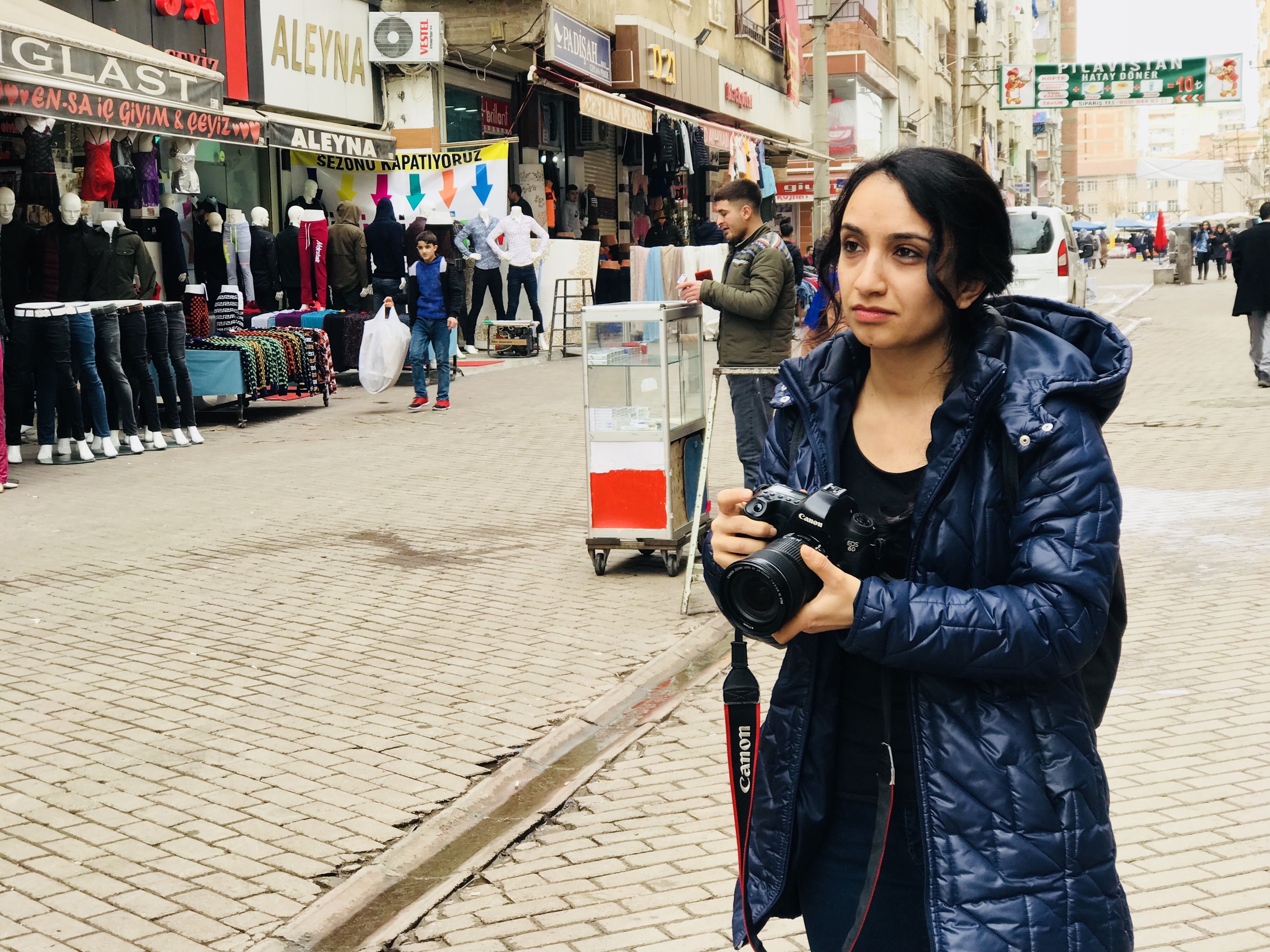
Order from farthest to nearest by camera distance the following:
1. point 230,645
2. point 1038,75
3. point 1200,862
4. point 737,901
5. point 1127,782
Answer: point 1038,75
point 230,645
point 1127,782
point 1200,862
point 737,901

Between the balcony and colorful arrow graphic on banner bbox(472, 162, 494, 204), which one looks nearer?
colorful arrow graphic on banner bbox(472, 162, 494, 204)

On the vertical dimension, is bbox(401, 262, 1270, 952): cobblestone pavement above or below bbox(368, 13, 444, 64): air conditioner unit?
below

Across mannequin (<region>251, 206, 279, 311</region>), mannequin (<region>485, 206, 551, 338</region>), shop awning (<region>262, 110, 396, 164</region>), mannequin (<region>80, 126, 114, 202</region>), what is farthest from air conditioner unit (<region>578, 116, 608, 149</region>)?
mannequin (<region>80, 126, 114, 202</region>)

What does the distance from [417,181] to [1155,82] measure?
32.9m

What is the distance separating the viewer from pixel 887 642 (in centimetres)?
190

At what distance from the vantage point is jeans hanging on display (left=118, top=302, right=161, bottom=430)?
40.2 feet

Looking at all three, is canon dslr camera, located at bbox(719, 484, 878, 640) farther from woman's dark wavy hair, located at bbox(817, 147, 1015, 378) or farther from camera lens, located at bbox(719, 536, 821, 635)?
woman's dark wavy hair, located at bbox(817, 147, 1015, 378)

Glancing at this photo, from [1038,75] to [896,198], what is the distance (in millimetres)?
48419

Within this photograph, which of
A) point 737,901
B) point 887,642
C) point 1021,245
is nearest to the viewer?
point 887,642

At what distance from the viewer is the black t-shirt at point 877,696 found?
6.63 feet

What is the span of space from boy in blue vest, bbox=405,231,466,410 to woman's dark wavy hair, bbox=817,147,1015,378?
1293 centimetres

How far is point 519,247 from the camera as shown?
66.9ft

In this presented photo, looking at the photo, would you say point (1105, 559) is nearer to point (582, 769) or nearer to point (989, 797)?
point (989, 797)

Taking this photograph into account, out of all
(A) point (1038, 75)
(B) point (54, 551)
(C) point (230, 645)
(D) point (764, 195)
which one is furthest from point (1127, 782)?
(A) point (1038, 75)
